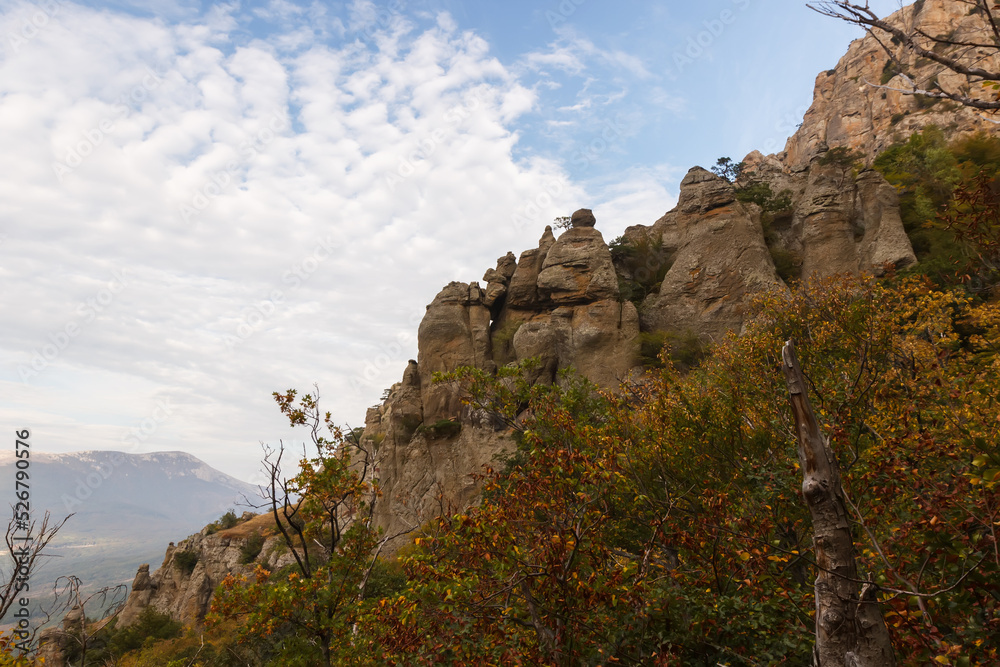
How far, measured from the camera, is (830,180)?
3812cm

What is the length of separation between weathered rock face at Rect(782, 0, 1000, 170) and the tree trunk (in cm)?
7594

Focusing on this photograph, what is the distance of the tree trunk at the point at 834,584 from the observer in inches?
157

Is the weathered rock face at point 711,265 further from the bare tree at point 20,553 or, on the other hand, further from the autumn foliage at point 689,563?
the bare tree at point 20,553

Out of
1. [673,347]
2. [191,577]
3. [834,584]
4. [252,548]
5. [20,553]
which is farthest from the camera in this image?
[252,548]

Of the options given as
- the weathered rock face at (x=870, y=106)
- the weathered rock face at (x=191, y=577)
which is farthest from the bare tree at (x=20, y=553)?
the weathered rock face at (x=870, y=106)

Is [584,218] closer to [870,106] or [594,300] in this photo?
[594,300]

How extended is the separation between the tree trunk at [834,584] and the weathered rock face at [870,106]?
75.9m

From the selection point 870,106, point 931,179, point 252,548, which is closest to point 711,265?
point 931,179

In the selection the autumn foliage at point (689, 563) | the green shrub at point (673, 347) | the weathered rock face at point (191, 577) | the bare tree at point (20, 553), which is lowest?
the weathered rock face at point (191, 577)

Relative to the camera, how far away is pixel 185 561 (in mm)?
46781

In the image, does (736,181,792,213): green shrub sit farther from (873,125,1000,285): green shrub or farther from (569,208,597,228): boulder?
(569,208,597,228): boulder

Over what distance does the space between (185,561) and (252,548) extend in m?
5.83

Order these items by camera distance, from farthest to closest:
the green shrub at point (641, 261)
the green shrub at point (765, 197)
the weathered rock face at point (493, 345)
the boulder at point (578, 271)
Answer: the green shrub at point (641, 261) → the green shrub at point (765, 197) → the boulder at point (578, 271) → the weathered rock face at point (493, 345)

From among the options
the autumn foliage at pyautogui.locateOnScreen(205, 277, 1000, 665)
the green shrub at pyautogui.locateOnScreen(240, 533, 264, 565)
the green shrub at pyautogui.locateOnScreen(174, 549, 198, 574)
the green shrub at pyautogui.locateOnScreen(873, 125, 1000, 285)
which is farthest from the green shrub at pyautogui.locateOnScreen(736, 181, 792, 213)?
the green shrub at pyautogui.locateOnScreen(174, 549, 198, 574)
